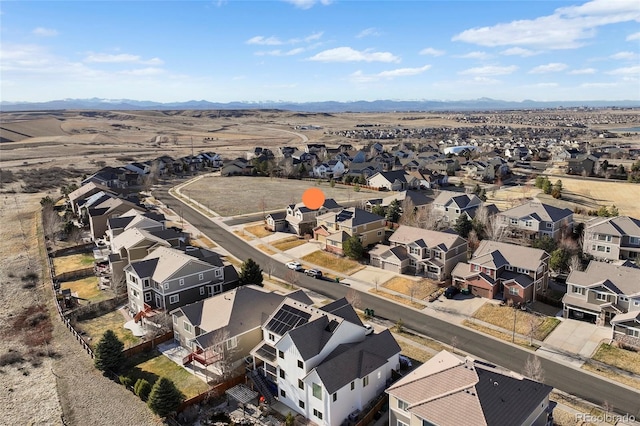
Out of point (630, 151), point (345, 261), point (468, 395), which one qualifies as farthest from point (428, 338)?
point (630, 151)

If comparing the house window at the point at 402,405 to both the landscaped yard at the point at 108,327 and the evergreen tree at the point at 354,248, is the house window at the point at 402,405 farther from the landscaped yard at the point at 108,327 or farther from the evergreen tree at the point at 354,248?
the evergreen tree at the point at 354,248

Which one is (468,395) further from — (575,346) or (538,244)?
(538,244)

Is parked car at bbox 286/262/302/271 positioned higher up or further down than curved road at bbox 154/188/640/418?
higher up

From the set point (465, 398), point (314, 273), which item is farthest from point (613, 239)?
point (465, 398)

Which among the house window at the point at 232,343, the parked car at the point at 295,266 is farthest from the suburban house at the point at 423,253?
the house window at the point at 232,343

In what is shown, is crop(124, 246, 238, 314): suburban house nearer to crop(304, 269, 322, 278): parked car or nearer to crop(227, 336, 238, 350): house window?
crop(304, 269, 322, 278): parked car

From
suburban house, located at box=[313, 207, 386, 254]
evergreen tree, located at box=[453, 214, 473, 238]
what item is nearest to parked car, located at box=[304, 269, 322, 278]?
suburban house, located at box=[313, 207, 386, 254]
